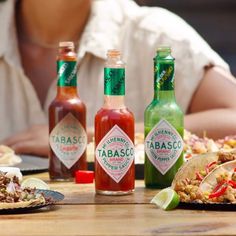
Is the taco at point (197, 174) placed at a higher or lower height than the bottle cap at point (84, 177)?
higher

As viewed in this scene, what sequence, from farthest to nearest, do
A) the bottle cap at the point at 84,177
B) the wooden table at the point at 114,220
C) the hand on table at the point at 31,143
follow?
the hand on table at the point at 31,143 → the bottle cap at the point at 84,177 → the wooden table at the point at 114,220

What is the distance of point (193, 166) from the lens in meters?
2.07

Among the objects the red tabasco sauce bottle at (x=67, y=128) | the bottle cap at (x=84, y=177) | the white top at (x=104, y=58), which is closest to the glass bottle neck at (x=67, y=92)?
the red tabasco sauce bottle at (x=67, y=128)

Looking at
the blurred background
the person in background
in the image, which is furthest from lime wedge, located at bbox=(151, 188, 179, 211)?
the blurred background

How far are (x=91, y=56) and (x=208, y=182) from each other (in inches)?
65.6

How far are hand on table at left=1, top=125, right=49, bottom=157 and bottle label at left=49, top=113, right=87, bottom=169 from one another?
1.86ft

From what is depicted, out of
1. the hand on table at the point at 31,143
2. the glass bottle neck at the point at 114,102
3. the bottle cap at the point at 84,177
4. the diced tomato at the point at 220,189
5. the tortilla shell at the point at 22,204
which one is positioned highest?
the glass bottle neck at the point at 114,102

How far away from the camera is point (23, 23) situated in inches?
143

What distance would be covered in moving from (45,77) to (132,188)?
151 centimetres

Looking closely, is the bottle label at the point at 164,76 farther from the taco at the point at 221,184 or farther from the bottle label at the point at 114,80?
the taco at the point at 221,184

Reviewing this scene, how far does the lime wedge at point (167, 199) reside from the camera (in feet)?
6.30

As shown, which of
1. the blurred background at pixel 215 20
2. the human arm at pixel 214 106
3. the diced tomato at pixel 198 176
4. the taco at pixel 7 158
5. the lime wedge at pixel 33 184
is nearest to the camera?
the diced tomato at pixel 198 176

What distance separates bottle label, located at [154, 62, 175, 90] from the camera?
2.17 metres

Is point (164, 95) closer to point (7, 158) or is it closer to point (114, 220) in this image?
point (114, 220)
